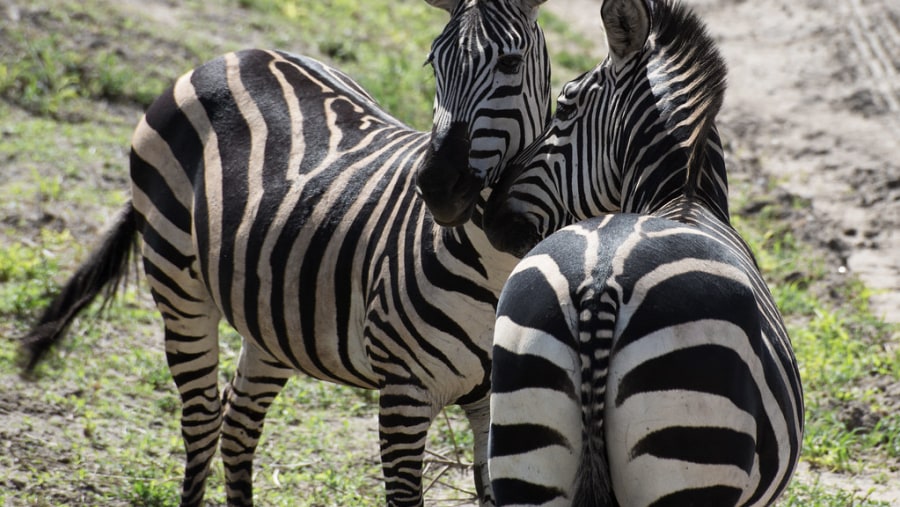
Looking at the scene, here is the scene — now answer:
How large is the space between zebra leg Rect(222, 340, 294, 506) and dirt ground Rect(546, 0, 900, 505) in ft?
8.75

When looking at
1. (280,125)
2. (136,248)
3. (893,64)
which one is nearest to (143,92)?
(136,248)

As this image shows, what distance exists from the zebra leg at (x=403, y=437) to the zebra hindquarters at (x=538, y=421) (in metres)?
1.27

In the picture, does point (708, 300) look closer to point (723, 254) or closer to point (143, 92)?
point (723, 254)

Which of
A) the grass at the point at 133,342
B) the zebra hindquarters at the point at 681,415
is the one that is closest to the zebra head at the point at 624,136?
the zebra hindquarters at the point at 681,415

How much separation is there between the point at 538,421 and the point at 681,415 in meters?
0.31

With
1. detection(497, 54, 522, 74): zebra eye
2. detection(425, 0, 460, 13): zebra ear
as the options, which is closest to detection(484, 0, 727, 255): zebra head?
detection(497, 54, 522, 74): zebra eye

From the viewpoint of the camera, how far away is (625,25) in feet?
10.5

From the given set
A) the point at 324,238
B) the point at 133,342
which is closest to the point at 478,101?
the point at 324,238

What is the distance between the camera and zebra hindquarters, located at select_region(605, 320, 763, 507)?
2.21 metres

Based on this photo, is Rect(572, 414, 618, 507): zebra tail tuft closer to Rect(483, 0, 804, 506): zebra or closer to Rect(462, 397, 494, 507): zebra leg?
Rect(483, 0, 804, 506): zebra

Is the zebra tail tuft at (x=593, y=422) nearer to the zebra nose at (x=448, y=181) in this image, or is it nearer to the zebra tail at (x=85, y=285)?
the zebra nose at (x=448, y=181)

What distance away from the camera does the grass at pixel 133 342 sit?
509 centimetres

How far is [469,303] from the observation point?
3529 millimetres

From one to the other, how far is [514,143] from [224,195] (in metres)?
1.42
